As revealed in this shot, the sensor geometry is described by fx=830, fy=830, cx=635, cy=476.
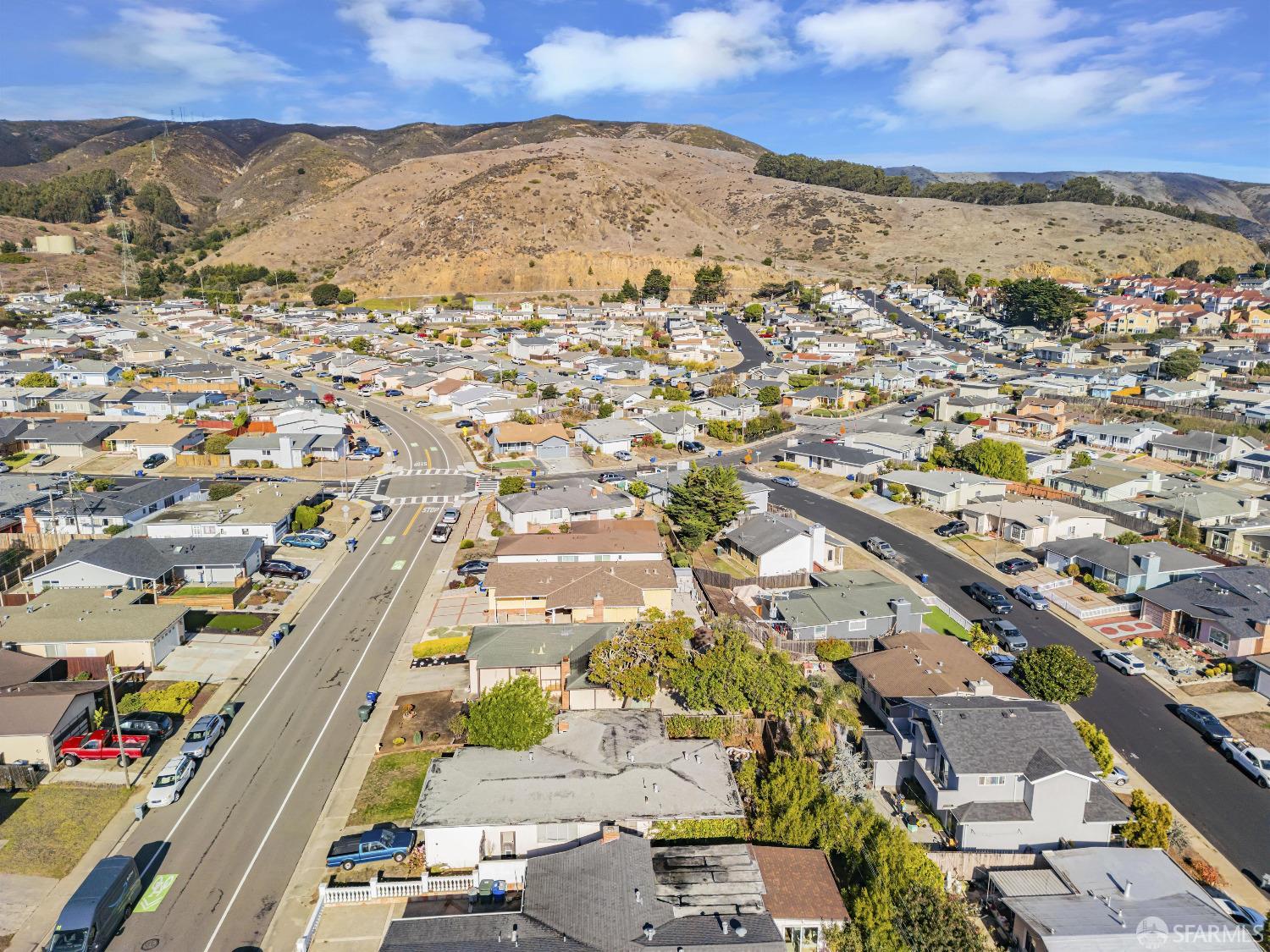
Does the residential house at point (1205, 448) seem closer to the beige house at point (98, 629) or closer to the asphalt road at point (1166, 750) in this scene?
the asphalt road at point (1166, 750)

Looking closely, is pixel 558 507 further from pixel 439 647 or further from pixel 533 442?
pixel 533 442

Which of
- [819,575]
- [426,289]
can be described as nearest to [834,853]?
[819,575]

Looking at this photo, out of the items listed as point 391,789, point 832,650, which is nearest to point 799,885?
point 391,789

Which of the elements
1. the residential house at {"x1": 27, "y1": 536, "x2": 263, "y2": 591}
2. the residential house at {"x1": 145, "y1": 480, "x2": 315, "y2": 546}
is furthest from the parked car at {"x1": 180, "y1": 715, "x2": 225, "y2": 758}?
the residential house at {"x1": 145, "y1": 480, "x2": 315, "y2": 546}

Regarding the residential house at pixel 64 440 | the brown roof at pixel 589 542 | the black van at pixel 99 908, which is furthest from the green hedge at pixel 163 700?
the residential house at pixel 64 440

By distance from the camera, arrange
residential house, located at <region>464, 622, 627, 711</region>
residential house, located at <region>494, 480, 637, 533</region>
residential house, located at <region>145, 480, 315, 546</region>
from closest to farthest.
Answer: residential house, located at <region>464, 622, 627, 711</region> < residential house, located at <region>145, 480, 315, 546</region> < residential house, located at <region>494, 480, 637, 533</region>

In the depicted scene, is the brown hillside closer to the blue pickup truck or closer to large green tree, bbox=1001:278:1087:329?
large green tree, bbox=1001:278:1087:329
